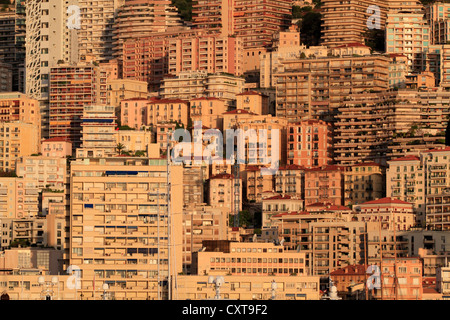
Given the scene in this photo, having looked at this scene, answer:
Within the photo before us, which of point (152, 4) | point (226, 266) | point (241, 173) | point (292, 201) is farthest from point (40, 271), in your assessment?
point (152, 4)

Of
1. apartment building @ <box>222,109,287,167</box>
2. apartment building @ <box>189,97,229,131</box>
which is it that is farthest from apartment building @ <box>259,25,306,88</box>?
apartment building @ <box>222,109,287,167</box>

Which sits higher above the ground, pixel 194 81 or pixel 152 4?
pixel 152 4

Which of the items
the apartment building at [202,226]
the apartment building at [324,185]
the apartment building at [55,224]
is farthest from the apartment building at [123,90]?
the apartment building at [202,226]

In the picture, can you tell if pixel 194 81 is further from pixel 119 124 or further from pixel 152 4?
pixel 152 4

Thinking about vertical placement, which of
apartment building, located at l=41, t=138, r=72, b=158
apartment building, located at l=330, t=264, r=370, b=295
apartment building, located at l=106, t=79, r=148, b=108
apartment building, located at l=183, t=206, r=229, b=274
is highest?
apartment building, located at l=106, t=79, r=148, b=108

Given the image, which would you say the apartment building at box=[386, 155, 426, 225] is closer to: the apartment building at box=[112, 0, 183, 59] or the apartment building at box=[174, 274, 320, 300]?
the apartment building at box=[174, 274, 320, 300]

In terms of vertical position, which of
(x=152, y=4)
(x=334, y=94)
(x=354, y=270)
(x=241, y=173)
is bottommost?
(x=354, y=270)
